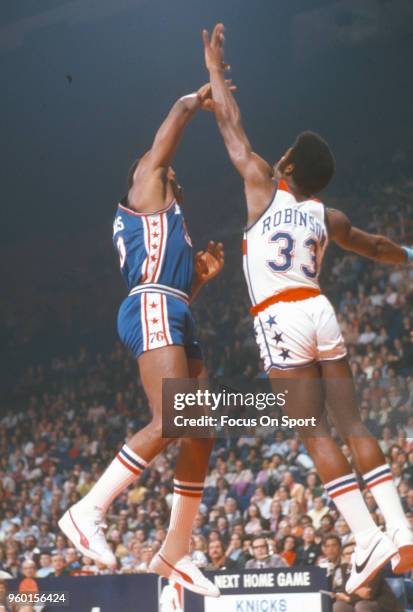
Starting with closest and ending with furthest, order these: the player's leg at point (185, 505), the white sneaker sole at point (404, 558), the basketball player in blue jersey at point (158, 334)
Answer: the white sneaker sole at point (404, 558) → the basketball player in blue jersey at point (158, 334) → the player's leg at point (185, 505)

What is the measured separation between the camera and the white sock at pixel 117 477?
210 inches

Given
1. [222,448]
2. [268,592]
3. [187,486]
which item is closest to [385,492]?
[187,486]

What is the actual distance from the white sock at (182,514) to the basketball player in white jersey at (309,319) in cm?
84

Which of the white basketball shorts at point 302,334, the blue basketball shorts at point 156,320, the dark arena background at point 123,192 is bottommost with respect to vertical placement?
the white basketball shorts at point 302,334

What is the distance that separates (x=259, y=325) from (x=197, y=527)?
23.4 feet

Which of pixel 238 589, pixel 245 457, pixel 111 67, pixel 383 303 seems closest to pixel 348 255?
pixel 383 303

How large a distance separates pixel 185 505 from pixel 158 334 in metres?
1.06

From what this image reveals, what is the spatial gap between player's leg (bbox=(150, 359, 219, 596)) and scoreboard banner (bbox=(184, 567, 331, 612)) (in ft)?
7.49

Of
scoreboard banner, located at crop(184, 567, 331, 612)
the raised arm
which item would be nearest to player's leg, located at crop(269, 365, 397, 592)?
the raised arm

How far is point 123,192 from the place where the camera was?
1962 centimetres

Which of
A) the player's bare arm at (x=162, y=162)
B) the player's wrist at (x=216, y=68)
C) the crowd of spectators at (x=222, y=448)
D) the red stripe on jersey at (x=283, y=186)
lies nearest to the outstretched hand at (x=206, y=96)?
the player's bare arm at (x=162, y=162)

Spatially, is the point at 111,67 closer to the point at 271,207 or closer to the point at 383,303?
the point at 383,303

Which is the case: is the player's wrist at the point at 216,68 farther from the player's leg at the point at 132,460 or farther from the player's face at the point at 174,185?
the player's leg at the point at 132,460

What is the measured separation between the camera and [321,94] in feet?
58.1
